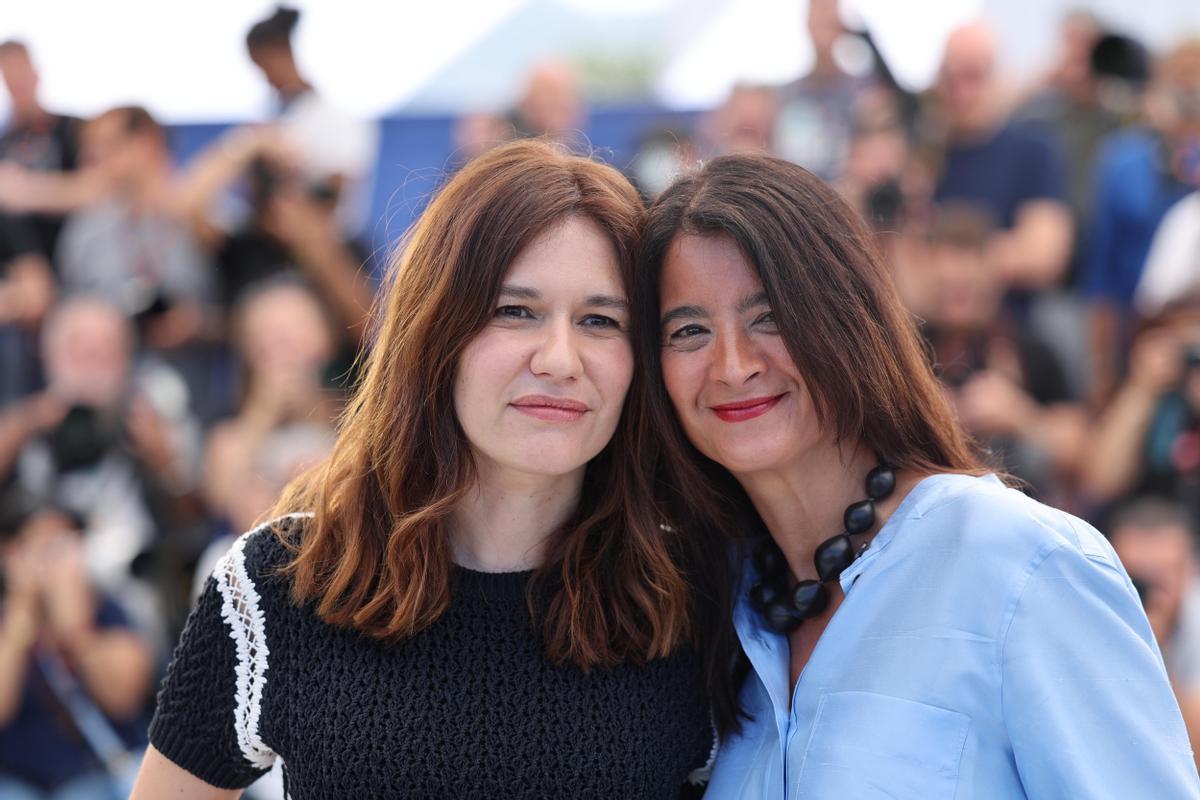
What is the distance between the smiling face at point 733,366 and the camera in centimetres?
224

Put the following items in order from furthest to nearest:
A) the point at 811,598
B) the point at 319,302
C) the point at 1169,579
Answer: the point at 319,302, the point at 1169,579, the point at 811,598

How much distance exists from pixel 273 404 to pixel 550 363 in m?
2.84

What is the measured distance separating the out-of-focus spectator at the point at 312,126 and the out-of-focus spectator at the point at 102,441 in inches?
37.6

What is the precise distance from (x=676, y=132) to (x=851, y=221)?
10.3ft

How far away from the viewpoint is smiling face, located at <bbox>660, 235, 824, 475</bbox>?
2.24m

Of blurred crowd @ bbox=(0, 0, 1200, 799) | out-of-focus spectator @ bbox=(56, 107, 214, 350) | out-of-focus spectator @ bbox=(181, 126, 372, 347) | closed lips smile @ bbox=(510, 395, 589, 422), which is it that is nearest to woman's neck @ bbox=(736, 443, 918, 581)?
closed lips smile @ bbox=(510, 395, 589, 422)

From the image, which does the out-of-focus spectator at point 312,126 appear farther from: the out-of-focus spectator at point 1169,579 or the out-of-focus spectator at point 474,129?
the out-of-focus spectator at point 1169,579

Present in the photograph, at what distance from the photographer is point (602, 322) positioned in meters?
2.33

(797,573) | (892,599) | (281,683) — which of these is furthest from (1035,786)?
(281,683)

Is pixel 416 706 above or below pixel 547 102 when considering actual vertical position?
below

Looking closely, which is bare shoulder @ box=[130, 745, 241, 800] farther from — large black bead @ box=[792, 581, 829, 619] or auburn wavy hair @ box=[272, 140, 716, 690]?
large black bead @ box=[792, 581, 829, 619]

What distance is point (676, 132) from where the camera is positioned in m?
5.38

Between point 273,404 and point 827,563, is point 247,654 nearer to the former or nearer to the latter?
point 827,563

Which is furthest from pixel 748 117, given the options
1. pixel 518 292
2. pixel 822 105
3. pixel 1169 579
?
pixel 518 292
